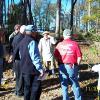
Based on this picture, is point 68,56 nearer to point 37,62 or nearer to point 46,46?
point 37,62

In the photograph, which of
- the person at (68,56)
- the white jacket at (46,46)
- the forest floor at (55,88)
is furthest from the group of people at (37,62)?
the white jacket at (46,46)

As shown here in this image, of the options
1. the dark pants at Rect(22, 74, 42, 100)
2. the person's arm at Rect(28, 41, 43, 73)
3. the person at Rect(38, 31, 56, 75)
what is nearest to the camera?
the person's arm at Rect(28, 41, 43, 73)

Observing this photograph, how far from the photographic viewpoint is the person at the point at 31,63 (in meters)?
9.78

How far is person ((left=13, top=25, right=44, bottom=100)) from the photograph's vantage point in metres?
9.78

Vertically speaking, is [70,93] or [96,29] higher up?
[96,29]

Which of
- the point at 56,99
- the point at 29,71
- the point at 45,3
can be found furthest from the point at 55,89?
the point at 45,3

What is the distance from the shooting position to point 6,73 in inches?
658

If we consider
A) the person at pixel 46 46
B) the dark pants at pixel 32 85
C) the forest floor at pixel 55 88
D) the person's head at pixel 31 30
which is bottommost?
the forest floor at pixel 55 88

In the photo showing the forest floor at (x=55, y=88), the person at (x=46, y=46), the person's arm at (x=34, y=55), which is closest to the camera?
the person's arm at (x=34, y=55)

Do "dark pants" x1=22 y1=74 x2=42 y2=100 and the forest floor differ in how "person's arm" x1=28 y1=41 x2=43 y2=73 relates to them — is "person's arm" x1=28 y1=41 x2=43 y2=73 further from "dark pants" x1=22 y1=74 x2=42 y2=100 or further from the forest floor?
the forest floor

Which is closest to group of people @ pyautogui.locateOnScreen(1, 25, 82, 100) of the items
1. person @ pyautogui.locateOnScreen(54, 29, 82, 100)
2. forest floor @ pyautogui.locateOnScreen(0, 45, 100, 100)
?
person @ pyautogui.locateOnScreen(54, 29, 82, 100)

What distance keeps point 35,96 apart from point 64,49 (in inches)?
56.4

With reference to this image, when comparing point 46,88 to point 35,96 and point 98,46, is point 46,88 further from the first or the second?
point 35,96

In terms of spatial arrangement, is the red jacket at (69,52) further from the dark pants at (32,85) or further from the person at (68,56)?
the dark pants at (32,85)
